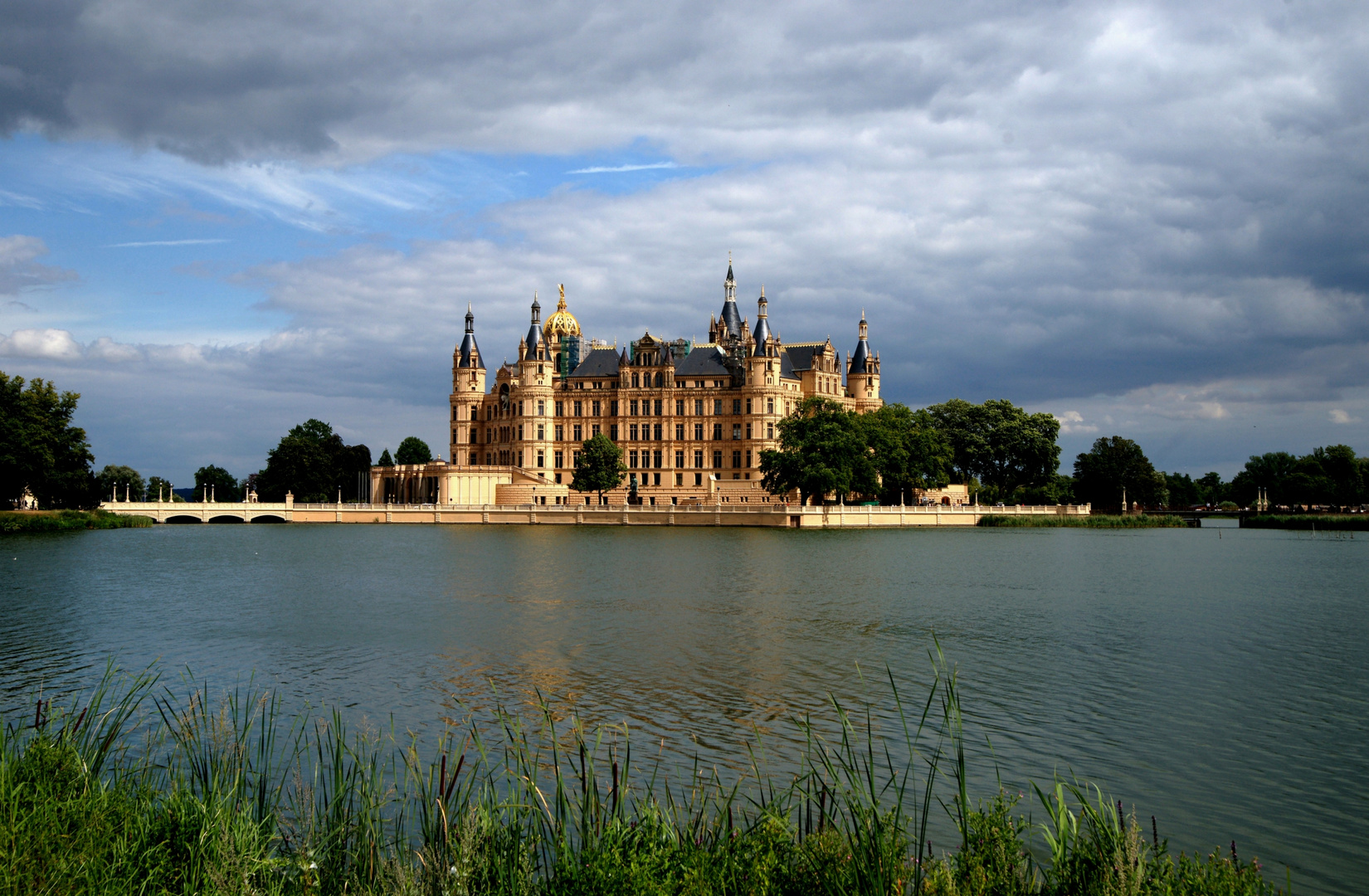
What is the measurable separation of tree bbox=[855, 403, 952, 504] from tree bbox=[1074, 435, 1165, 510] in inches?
623

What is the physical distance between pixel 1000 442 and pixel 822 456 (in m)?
32.8

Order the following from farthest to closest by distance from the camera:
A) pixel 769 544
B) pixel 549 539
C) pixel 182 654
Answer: pixel 549 539, pixel 769 544, pixel 182 654

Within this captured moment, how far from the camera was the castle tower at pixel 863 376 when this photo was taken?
110 meters

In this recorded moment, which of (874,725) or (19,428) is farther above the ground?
(19,428)

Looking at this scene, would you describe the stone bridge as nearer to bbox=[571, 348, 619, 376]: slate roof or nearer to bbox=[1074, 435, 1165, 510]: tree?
bbox=[1074, 435, 1165, 510]: tree

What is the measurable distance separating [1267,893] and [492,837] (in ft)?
18.3

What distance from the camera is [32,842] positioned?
769cm

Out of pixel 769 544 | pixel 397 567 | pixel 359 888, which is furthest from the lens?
pixel 769 544

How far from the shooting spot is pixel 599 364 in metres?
111

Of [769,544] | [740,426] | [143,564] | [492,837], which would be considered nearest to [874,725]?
[492,837]

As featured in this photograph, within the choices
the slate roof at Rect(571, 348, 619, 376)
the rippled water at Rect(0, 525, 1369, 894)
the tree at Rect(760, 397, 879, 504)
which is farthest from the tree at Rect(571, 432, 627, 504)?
the rippled water at Rect(0, 525, 1369, 894)

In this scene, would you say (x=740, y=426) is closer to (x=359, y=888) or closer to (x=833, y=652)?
(x=833, y=652)

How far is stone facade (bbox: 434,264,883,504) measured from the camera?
335ft

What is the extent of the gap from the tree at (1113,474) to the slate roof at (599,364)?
156 ft
